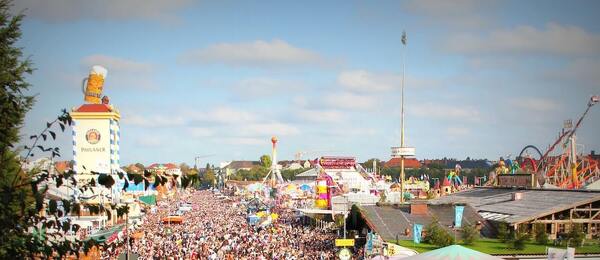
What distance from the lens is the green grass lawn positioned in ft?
113

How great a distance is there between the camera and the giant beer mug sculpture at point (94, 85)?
72.8 meters

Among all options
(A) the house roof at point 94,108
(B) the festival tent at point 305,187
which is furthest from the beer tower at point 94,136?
(B) the festival tent at point 305,187

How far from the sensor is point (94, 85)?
7294cm

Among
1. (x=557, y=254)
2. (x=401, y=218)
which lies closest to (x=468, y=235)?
(x=401, y=218)


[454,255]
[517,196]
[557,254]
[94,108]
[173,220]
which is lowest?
[173,220]

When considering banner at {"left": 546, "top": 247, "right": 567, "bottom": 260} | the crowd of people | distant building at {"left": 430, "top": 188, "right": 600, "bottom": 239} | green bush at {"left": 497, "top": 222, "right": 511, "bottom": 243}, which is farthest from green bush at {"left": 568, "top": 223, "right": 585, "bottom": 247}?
the crowd of people

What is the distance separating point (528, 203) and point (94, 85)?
168 ft

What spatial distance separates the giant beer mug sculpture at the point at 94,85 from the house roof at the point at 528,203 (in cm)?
4490

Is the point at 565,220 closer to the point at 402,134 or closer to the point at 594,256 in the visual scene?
the point at 594,256

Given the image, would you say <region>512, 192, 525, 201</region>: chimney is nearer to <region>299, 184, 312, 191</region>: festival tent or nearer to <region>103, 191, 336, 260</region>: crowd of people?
<region>103, 191, 336, 260</region>: crowd of people

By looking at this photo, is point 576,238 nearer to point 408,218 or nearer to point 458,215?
point 458,215

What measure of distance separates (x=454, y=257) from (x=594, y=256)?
72.9ft

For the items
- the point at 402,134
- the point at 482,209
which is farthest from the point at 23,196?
the point at 402,134

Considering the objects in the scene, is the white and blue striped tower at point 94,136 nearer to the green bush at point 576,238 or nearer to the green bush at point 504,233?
the green bush at point 504,233
